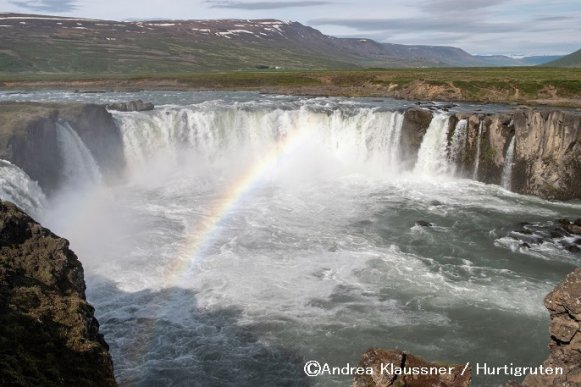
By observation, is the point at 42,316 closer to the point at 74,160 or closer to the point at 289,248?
the point at 289,248

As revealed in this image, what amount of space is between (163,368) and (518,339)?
38.2 feet

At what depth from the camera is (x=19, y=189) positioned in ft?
80.0

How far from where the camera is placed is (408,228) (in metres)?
26.9

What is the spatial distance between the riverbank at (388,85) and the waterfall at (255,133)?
26195mm

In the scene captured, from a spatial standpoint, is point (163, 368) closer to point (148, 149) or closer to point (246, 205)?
point (246, 205)

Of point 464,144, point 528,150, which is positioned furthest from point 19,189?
point 528,150

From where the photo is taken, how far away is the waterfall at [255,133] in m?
40.6

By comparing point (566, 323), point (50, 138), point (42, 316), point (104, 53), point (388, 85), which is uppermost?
point (104, 53)

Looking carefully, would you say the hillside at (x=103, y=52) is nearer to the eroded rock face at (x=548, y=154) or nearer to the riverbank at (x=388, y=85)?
the riverbank at (x=388, y=85)

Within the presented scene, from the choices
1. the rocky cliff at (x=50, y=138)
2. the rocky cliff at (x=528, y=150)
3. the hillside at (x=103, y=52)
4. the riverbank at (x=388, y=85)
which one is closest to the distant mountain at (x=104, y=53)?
the hillside at (x=103, y=52)

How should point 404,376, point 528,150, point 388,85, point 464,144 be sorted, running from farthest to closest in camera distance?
1. point 388,85
2. point 464,144
3. point 528,150
4. point 404,376

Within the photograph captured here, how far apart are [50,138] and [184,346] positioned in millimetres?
21165

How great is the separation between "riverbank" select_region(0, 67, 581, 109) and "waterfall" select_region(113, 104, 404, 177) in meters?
26.2

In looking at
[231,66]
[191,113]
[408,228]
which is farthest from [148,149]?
[231,66]
